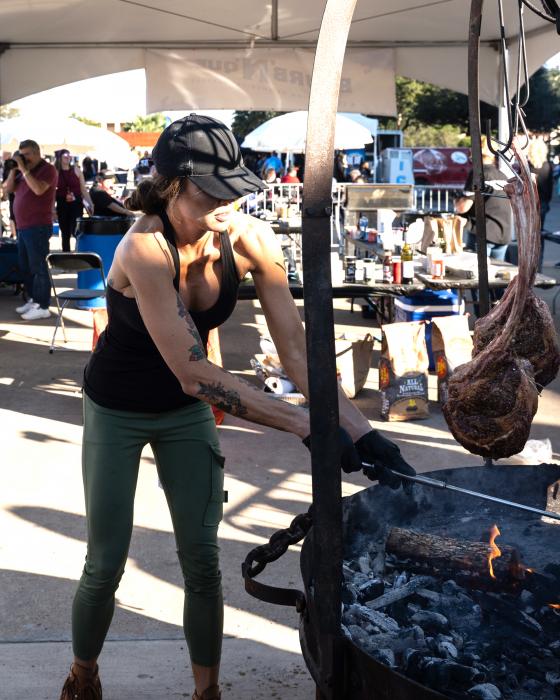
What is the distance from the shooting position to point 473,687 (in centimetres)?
242

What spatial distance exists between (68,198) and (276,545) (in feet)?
43.8

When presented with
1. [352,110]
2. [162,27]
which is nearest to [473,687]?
[162,27]

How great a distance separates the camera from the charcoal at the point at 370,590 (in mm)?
2930

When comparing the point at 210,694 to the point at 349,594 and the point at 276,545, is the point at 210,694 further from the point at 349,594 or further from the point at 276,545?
the point at 276,545

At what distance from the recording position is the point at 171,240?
2602 mm

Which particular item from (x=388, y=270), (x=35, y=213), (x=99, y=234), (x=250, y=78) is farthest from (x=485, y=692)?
(x=250, y=78)

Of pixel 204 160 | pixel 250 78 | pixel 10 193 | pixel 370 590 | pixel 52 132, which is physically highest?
pixel 52 132

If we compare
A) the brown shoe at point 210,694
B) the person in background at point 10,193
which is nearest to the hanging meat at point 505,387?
the brown shoe at point 210,694

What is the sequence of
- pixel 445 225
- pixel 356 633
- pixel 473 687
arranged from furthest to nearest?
pixel 445 225 < pixel 356 633 < pixel 473 687

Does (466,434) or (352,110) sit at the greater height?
(352,110)

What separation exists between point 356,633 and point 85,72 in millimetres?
9214

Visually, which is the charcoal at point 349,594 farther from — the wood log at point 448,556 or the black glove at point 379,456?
the black glove at point 379,456

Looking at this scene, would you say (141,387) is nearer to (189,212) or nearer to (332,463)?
(189,212)

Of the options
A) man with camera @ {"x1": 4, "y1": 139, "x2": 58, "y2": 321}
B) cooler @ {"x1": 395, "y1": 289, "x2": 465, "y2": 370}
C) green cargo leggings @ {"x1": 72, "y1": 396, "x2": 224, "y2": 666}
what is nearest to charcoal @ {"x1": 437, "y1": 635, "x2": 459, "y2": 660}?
green cargo leggings @ {"x1": 72, "y1": 396, "x2": 224, "y2": 666}
